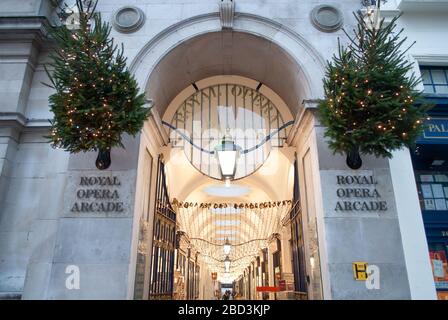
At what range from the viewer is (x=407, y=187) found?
6.57 metres

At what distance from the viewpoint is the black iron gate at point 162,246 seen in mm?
7941

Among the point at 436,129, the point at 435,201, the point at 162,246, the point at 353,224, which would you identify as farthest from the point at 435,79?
the point at 162,246

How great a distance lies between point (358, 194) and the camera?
627 cm

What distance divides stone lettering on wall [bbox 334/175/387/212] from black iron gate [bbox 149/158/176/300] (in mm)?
4328

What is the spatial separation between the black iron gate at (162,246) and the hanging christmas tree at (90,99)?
3016 mm

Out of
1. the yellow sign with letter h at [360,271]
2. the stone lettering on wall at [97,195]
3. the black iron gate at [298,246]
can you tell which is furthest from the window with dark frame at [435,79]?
the stone lettering on wall at [97,195]

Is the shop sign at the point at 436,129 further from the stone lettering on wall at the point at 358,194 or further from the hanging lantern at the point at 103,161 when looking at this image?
the hanging lantern at the point at 103,161

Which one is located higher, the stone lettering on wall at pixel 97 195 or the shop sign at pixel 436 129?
the shop sign at pixel 436 129

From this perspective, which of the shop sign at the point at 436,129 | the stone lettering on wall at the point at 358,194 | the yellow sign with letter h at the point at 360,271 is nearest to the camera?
the yellow sign with letter h at the point at 360,271

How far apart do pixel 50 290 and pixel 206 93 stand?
6130 mm

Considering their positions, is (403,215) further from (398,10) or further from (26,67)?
(26,67)

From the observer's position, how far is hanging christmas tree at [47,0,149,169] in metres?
5.53

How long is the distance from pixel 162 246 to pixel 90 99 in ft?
14.5

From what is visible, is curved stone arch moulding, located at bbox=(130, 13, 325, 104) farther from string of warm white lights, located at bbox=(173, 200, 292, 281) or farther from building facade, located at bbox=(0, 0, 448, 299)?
string of warm white lights, located at bbox=(173, 200, 292, 281)
